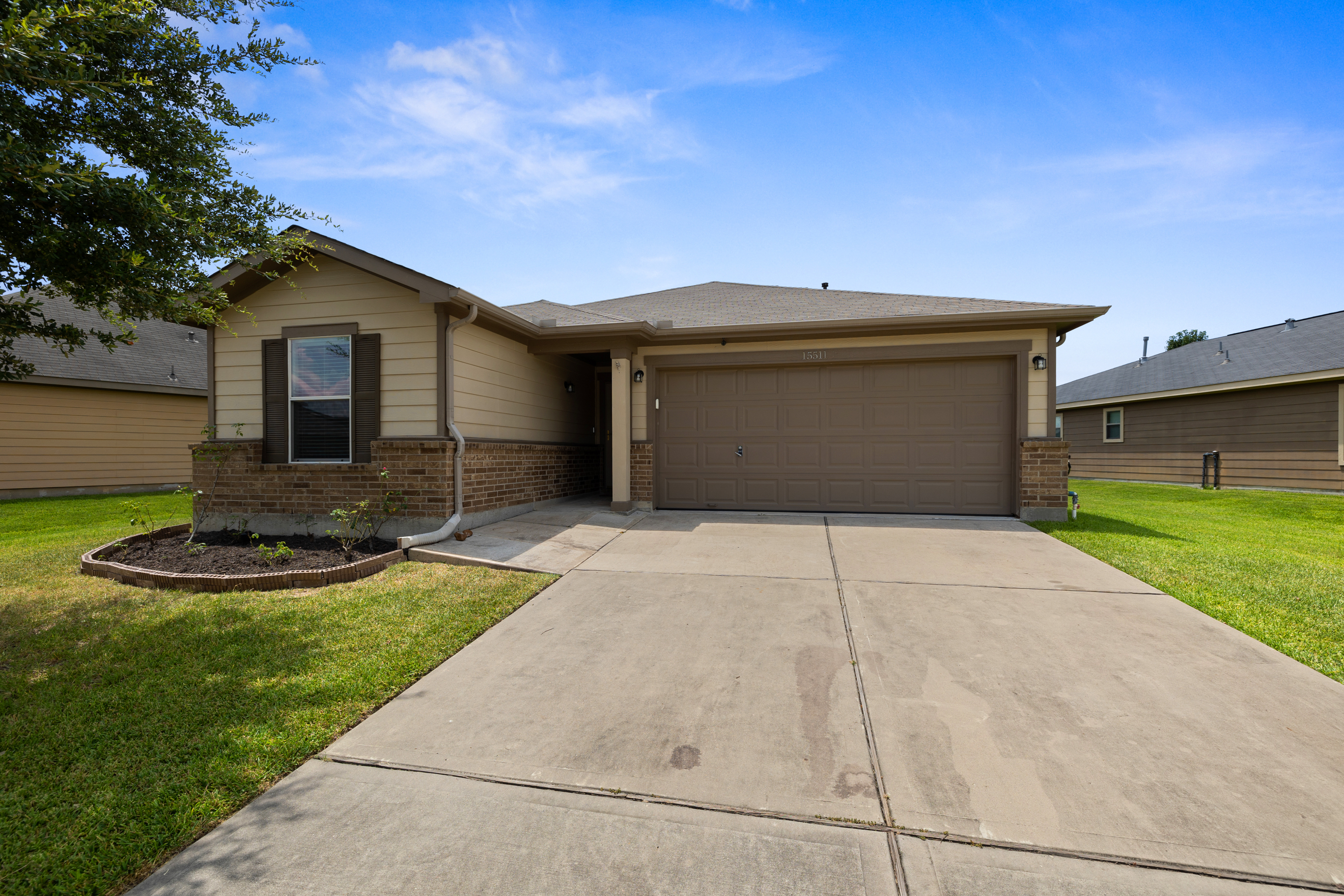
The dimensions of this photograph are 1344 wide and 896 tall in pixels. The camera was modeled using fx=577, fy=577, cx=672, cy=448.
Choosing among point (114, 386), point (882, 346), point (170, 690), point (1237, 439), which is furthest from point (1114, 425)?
point (114, 386)

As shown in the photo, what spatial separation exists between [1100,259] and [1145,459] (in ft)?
28.3

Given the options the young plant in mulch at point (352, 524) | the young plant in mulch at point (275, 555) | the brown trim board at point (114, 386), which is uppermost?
the brown trim board at point (114, 386)

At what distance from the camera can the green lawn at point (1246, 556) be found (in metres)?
3.91

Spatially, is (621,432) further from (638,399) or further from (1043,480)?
(1043,480)

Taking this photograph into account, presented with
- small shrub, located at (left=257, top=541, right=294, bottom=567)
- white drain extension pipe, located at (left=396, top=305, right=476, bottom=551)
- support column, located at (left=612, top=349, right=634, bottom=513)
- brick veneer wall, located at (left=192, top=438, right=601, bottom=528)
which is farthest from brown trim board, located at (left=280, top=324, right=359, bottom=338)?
support column, located at (left=612, top=349, right=634, bottom=513)

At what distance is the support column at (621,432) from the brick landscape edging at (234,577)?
3747 millimetres

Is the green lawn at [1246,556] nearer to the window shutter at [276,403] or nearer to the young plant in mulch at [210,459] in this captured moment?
the window shutter at [276,403]

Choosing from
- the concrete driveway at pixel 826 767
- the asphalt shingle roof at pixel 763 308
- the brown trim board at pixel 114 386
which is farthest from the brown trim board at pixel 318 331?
the brown trim board at pixel 114 386

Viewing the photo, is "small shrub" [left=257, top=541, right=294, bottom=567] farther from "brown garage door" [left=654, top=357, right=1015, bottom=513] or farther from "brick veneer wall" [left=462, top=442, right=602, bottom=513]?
"brown garage door" [left=654, top=357, right=1015, bottom=513]

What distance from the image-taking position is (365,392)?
7.04 metres

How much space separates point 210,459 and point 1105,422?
21210 millimetres

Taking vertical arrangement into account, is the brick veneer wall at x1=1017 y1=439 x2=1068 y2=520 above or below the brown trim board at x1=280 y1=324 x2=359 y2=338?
below

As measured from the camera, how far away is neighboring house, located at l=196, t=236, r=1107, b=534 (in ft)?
22.8

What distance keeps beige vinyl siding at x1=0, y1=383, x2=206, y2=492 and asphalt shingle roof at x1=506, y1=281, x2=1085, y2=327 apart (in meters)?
8.45
